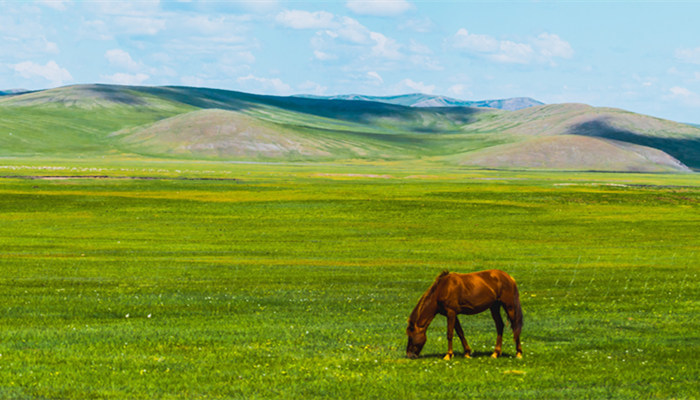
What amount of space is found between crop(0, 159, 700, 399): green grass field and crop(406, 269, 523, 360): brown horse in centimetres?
76

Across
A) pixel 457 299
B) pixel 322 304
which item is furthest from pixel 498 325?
pixel 322 304

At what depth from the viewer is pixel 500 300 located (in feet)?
62.9

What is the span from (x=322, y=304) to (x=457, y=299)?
36.3ft

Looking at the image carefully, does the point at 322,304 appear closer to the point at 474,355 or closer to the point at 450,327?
the point at 474,355

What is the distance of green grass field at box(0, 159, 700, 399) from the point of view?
56.9ft

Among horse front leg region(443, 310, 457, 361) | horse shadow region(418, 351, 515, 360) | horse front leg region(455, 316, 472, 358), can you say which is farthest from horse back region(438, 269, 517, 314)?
horse shadow region(418, 351, 515, 360)

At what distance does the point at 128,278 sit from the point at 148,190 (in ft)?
234

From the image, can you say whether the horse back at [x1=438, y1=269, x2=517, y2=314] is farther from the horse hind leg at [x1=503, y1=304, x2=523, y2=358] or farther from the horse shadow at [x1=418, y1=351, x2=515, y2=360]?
the horse shadow at [x1=418, y1=351, x2=515, y2=360]

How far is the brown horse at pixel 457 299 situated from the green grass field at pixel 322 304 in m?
0.76

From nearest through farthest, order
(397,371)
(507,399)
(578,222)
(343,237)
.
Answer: (507,399) < (397,371) < (343,237) < (578,222)

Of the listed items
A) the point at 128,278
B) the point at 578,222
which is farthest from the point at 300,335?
the point at 578,222

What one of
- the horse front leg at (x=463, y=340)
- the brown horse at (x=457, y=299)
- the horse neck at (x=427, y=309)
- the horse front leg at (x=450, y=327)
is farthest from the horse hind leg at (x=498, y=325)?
the horse neck at (x=427, y=309)

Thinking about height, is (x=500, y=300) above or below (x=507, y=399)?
above

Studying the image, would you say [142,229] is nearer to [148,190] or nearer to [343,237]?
[343,237]
